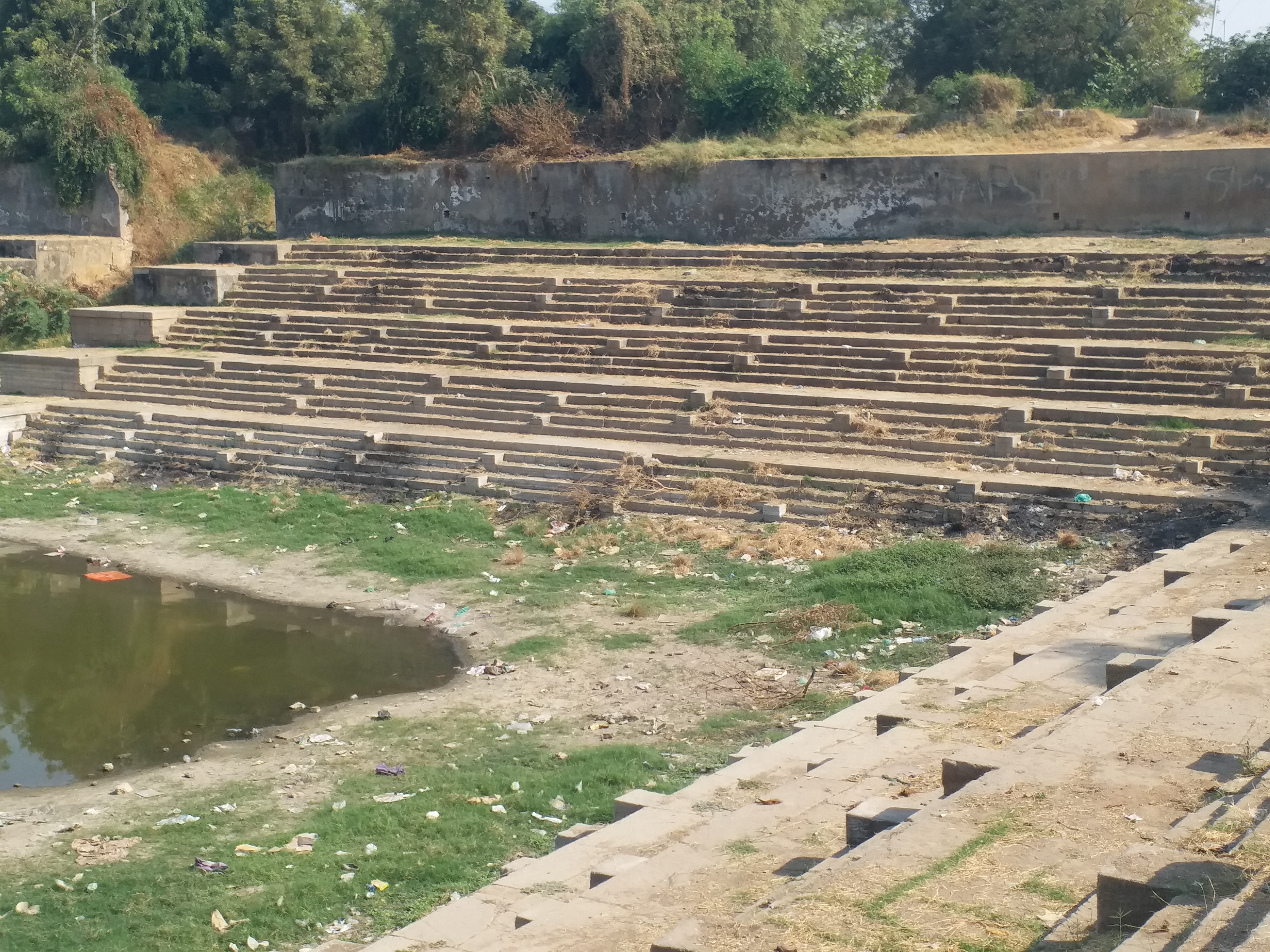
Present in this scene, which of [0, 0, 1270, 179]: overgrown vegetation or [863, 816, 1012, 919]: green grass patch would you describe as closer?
[863, 816, 1012, 919]: green grass patch

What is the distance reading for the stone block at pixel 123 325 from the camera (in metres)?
21.4

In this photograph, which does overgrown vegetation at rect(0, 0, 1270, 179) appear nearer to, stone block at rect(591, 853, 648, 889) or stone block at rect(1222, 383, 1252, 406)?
stone block at rect(1222, 383, 1252, 406)

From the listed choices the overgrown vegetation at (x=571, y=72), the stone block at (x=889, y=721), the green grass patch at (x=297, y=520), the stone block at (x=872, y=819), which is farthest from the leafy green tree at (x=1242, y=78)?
the stone block at (x=872, y=819)

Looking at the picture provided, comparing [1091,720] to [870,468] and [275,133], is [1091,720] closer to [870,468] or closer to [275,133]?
[870,468]

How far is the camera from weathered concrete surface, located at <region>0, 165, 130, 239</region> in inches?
1086

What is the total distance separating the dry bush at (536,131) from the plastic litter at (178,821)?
694 inches

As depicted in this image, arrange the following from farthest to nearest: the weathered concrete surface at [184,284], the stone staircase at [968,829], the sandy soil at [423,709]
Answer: the weathered concrete surface at [184,284]
the sandy soil at [423,709]
the stone staircase at [968,829]

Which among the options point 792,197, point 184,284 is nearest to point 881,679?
point 792,197

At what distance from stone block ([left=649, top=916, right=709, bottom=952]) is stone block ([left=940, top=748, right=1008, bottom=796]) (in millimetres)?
1603

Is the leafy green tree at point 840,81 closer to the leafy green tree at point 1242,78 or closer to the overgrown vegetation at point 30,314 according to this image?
the leafy green tree at point 1242,78

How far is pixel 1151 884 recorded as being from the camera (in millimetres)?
4059

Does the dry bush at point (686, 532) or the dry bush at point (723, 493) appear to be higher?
the dry bush at point (723, 493)

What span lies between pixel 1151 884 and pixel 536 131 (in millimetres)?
22056

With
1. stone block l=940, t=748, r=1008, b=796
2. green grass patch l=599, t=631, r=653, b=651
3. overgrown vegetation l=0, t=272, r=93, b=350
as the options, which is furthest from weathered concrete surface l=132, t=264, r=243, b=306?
stone block l=940, t=748, r=1008, b=796
